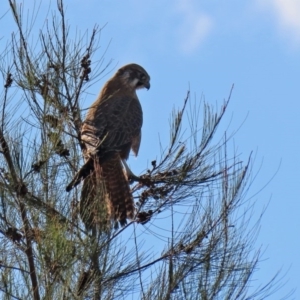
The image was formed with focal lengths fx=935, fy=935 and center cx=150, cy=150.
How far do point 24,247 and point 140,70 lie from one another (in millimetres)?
4004

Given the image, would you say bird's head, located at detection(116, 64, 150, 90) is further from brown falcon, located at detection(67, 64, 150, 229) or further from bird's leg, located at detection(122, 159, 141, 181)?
bird's leg, located at detection(122, 159, 141, 181)

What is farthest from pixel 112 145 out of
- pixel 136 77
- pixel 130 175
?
pixel 136 77

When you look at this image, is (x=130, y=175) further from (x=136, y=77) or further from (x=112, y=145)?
(x=136, y=77)

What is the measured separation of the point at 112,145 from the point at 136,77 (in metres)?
1.72

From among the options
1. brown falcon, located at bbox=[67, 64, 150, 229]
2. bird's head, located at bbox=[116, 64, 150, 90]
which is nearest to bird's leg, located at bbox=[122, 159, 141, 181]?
brown falcon, located at bbox=[67, 64, 150, 229]

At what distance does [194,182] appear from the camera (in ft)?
16.6

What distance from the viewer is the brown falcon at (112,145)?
432 cm

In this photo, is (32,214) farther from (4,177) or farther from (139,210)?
(139,210)

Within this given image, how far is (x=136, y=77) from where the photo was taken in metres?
8.02

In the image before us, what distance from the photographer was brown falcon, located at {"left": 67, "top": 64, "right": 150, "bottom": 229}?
14.2 ft

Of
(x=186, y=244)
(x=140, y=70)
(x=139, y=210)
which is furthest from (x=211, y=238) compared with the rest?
(x=140, y=70)

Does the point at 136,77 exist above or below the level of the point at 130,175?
above

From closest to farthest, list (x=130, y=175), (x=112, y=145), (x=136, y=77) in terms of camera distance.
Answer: (x=130, y=175) < (x=112, y=145) < (x=136, y=77)

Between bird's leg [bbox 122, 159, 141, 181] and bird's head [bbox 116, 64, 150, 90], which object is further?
bird's head [bbox 116, 64, 150, 90]
